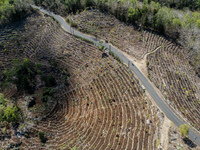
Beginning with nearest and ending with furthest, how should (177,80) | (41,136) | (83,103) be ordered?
(41,136) < (83,103) < (177,80)

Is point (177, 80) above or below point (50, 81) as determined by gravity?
above

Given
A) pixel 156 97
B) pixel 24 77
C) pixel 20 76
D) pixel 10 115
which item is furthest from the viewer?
pixel 20 76

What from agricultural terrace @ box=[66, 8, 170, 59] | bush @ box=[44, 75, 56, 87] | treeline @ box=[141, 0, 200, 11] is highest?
treeline @ box=[141, 0, 200, 11]

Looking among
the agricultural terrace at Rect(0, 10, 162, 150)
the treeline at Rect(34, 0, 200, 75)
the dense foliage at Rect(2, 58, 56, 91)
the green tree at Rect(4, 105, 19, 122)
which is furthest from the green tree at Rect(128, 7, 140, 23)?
the green tree at Rect(4, 105, 19, 122)

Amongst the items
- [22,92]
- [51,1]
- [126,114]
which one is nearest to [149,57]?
[126,114]

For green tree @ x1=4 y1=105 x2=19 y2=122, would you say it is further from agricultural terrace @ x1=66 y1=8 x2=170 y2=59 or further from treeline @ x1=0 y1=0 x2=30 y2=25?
treeline @ x1=0 y1=0 x2=30 y2=25

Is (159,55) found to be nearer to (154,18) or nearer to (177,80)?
(177,80)

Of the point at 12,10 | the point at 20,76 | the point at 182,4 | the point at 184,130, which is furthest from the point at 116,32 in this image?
the point at 182,4
